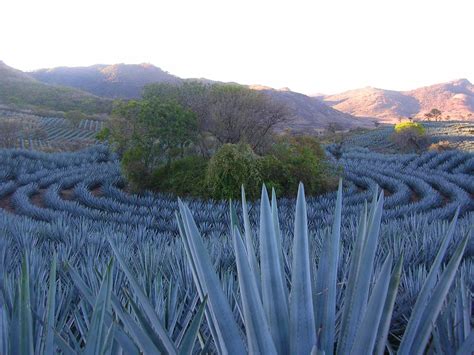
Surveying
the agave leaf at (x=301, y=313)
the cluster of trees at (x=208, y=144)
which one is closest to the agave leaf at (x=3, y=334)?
the agave leaf at (x=301, y=313)

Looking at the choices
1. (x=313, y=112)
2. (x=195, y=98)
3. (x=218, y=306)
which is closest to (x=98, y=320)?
(x=218, y=306)

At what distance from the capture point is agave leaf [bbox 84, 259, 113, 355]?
3.86ft

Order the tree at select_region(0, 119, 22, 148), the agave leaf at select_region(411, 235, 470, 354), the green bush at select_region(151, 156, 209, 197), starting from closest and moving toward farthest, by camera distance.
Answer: the agave leaf at select_region(411, 235, 470, 354), the green bush at select_region(151, 156, 209, 197), the tree at select_region(0, 119, 22, 148)

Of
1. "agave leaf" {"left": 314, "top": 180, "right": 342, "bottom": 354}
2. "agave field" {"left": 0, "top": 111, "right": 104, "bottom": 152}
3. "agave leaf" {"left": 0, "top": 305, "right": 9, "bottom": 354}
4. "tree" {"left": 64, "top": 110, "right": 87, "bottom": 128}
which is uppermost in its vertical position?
"agave leaf" {"left": 314, "top": 180, "right": 342, "bottom": 354}

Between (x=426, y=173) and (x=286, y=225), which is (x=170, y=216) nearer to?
(x=286, y=225)

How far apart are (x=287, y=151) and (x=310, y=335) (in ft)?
34.9

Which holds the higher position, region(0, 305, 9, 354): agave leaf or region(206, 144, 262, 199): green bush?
region(0, 305, 9, 354): agave leaf

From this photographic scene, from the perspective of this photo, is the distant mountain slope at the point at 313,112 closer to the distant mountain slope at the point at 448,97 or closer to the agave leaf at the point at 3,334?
the distant mountain slope at the point at 448,97

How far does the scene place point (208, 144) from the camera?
1359cm

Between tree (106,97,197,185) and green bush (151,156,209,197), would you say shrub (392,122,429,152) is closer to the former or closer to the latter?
green bush (151,156,209,197)

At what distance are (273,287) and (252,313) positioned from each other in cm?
23

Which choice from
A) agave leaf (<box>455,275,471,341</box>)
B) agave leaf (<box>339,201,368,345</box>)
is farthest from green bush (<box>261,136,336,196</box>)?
agave leaf (<box>339,201,368,345</box>)

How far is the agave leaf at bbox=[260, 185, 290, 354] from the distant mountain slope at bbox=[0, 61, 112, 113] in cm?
6514

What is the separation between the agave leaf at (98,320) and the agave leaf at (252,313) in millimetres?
416
